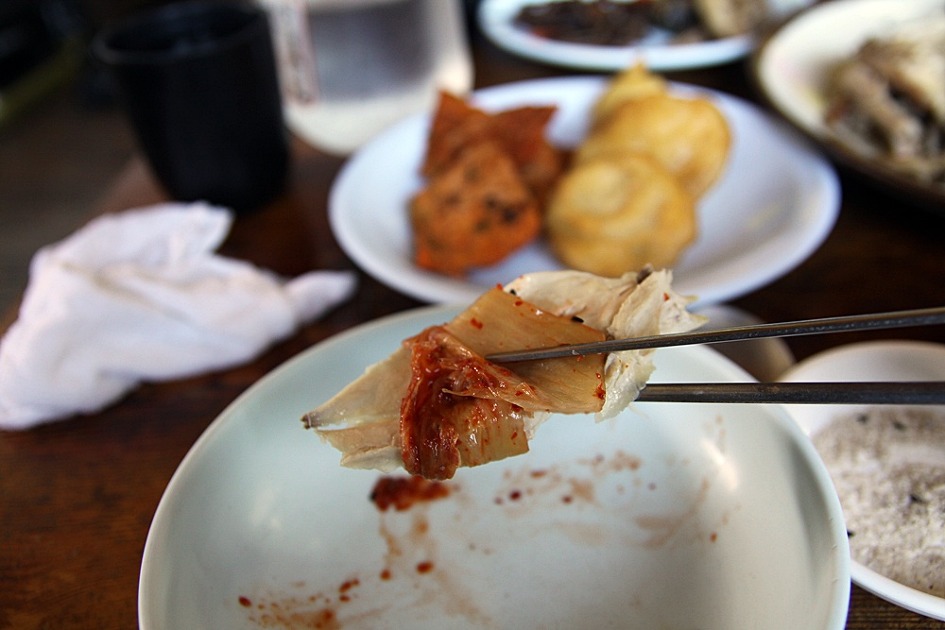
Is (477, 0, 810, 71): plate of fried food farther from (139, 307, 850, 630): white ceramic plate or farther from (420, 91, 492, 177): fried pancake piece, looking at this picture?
(139, 307, 850, 630): white ceramic plate

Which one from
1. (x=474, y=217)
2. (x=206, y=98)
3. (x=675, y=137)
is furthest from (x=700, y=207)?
(x=206, y=98)

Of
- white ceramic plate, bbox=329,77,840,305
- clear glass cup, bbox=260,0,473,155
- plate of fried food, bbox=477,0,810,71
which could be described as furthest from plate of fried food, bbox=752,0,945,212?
clear glass cup, bbox=260,0,473,155

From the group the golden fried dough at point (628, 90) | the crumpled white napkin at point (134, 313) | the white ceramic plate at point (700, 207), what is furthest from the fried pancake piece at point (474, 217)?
the golden fried dough at point (628, 90)

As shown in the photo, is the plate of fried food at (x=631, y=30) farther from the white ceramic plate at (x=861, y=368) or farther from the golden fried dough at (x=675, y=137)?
the white ceramic plate at (x=861, y=368)

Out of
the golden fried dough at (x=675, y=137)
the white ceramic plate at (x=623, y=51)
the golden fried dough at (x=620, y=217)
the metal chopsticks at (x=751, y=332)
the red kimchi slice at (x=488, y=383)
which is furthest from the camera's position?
the white ceramic plate at (x=623, y=51)

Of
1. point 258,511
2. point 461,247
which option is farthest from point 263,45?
point 258,511

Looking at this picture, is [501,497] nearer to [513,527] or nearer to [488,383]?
[513,527]
